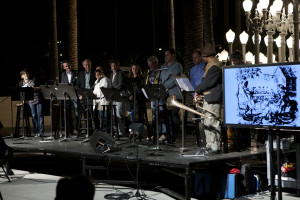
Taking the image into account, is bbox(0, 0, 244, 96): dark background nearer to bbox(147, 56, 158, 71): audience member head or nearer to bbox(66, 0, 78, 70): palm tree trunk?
bbox(66, 0, 78, 70): palm tree trunk

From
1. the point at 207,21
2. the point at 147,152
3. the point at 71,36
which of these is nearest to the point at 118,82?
the point at 147,152

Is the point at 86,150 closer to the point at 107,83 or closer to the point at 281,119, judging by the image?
the point at 107,83

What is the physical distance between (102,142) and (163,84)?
185cm

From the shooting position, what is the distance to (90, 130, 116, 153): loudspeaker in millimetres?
9211

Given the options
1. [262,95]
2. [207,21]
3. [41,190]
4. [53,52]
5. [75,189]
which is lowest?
[41,190]

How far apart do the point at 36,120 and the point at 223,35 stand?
879 inches

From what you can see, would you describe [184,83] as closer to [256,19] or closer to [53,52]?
[256,19]

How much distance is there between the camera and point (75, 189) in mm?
3027

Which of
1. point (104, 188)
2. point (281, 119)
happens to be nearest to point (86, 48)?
point (104, 188)

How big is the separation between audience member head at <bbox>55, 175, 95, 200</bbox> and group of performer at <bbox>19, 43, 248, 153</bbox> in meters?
5.57

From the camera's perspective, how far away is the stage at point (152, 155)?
26.1 feet

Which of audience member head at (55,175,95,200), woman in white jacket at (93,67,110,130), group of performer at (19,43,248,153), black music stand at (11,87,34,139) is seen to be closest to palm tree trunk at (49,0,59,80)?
group of performer at (19,43,248,153)

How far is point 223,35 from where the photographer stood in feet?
110

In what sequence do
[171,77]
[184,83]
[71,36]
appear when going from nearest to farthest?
[184,83] → [171,77] → [71,36]
